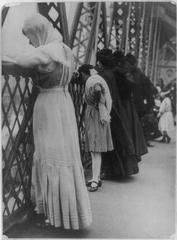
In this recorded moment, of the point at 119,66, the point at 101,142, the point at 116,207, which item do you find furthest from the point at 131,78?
the point at 116,207

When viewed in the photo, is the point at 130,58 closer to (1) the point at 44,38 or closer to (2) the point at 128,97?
(2) the point at 128,97

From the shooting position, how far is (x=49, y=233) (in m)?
3.46

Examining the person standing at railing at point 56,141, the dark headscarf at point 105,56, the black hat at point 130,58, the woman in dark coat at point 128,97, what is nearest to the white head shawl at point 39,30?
the person standing at railing at point 56,141

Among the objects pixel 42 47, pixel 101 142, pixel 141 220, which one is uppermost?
pixel 42 47

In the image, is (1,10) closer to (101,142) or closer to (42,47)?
(42,47)

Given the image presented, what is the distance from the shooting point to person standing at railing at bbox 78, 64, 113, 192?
191 inches

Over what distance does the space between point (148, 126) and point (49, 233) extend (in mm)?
6170

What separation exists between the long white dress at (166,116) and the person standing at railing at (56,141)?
551cm

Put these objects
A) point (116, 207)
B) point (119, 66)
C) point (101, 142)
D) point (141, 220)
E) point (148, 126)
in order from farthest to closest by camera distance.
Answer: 1. point (148, 126)
2. point (119, 66)
3. point (101, 142)
4. point (116, 207)
5. point (141, 220)

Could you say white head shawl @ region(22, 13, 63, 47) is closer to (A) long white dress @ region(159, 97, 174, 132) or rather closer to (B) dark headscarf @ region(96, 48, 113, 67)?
(B) dark headscarf @ region(96, 48, 113, 67)

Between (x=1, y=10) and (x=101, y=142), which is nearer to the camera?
(x=1, y=10)

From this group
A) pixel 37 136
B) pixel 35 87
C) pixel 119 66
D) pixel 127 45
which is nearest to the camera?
pixel 37 136

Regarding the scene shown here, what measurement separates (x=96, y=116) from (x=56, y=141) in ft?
6.04

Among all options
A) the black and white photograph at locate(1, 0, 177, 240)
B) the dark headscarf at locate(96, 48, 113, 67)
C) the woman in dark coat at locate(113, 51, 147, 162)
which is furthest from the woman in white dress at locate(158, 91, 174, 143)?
the black and white photograph at locate(1, 0, 177, 240)
